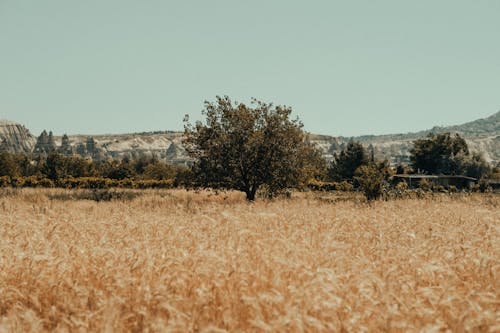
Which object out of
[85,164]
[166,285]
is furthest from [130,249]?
[85,164]

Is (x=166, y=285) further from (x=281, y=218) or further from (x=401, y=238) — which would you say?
(x=281, y=218)

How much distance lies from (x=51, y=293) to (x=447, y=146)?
97771mm

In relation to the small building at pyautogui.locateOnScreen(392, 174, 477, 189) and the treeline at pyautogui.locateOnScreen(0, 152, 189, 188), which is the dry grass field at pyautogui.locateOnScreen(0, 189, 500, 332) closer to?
the treeline at pyautogui.locateOnScreen(0, 152, 189, 188)

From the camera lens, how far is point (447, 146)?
92.9 meters

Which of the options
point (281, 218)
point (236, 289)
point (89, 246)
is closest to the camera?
point (236, 289)

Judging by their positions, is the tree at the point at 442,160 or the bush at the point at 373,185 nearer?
the bush at the point at 373,185

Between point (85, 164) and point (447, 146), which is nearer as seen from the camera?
point (85, 164)

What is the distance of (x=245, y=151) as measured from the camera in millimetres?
24359

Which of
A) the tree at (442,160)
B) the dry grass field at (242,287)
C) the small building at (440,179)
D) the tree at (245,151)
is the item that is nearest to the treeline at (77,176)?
the tree at (245,151)

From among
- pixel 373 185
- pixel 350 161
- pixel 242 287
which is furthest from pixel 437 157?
pixel 242 287

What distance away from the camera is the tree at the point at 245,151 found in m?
24.6

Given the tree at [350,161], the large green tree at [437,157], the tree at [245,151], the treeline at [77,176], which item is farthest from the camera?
the large green tree at [437,157]

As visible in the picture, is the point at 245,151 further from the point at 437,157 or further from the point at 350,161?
the point at 437,157

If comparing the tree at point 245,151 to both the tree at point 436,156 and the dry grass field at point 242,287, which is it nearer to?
the dry grass field at point 242,287
